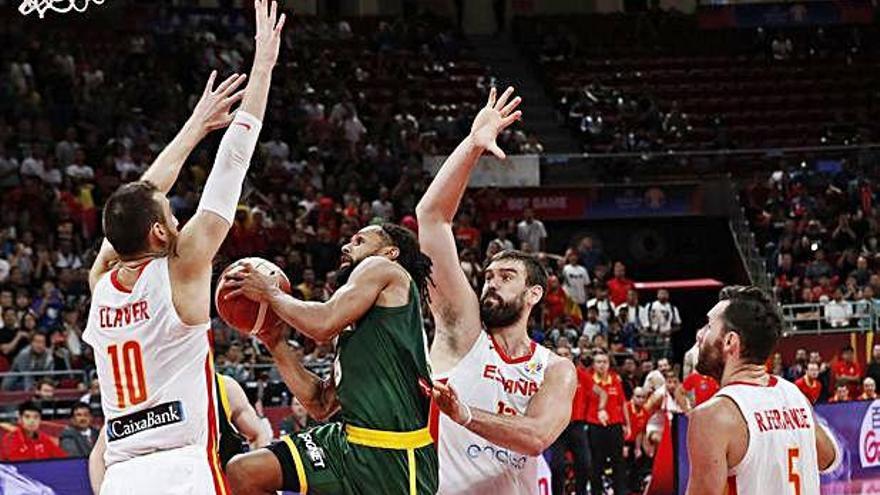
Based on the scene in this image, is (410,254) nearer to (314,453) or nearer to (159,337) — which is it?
(314,453)

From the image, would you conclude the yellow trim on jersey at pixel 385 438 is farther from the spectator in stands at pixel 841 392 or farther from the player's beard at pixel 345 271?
the spectator in stands at pixel 841 392

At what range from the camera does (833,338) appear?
18.4 meters

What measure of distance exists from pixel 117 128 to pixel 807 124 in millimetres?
12808

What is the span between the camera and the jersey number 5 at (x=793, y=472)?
16.2 feet

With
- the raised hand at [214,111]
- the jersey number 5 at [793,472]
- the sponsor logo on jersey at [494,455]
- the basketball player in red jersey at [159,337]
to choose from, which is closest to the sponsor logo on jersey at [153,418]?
the basketball player in red jersey at [159,337]

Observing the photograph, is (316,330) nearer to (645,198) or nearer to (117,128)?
(117,128)

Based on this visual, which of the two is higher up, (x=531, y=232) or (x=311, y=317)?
(x=311, y=317)

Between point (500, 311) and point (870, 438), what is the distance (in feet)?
27.1

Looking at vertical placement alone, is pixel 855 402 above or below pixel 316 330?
below

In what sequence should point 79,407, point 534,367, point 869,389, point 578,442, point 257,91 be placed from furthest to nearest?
1. point 869,389
2. point 578,442
3. point 79,407
4. point 534,367
5. point 257,91

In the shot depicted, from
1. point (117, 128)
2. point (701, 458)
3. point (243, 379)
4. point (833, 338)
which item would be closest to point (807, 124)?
point (833, 338)

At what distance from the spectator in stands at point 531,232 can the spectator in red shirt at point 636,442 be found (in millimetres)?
5009

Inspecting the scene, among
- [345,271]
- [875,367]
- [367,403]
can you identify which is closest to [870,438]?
[875,367]

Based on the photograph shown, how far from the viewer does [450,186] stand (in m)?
5.79
